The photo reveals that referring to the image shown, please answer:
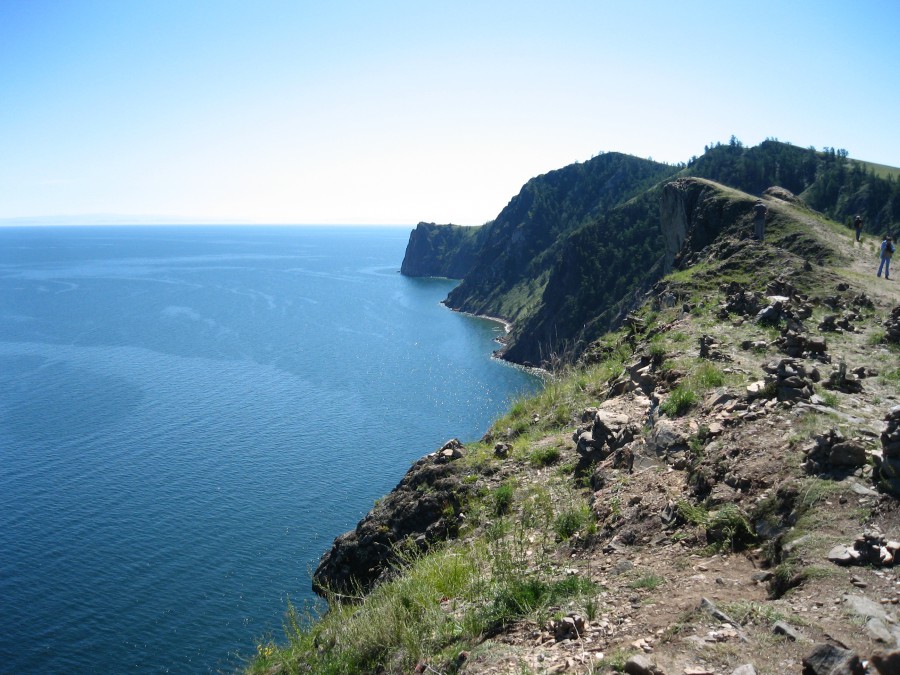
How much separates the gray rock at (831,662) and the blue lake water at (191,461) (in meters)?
31.3

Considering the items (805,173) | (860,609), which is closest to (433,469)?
(860,609)

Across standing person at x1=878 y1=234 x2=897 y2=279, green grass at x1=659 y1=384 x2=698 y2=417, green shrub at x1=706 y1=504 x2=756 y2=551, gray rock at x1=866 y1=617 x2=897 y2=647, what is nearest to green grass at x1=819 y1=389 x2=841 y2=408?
green grass at x1=659 y1=384 x2=698 y2=417

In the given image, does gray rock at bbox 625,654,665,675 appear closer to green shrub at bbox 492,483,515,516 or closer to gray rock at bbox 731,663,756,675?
gray rock at bbox 731,663,756,675

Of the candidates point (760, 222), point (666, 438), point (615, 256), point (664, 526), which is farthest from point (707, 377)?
point (615, 256)

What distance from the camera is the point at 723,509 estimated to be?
888 centimetres

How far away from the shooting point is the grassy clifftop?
6.55 m

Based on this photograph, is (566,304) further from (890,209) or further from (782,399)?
(782,399)

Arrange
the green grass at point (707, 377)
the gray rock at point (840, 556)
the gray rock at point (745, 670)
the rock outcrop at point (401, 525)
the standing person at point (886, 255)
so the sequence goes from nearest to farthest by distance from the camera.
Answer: the gray rock at point (745, 670) → the gray rock at point (840, 556) → the green grass at point (707, 377) → the rock outcrop at point (401, 525) → the standing person at point (886, 255)

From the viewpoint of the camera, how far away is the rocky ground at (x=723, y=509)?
6.21 meters

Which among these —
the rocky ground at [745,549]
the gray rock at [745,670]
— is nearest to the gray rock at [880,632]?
the rocky ground at [745,549]

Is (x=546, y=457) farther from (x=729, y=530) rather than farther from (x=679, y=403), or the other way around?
(x=729, y=530)

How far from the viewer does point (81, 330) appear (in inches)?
4555

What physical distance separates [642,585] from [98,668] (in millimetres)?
36720

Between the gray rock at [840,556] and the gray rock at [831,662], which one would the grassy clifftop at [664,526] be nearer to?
the gray rock at [840,556]
